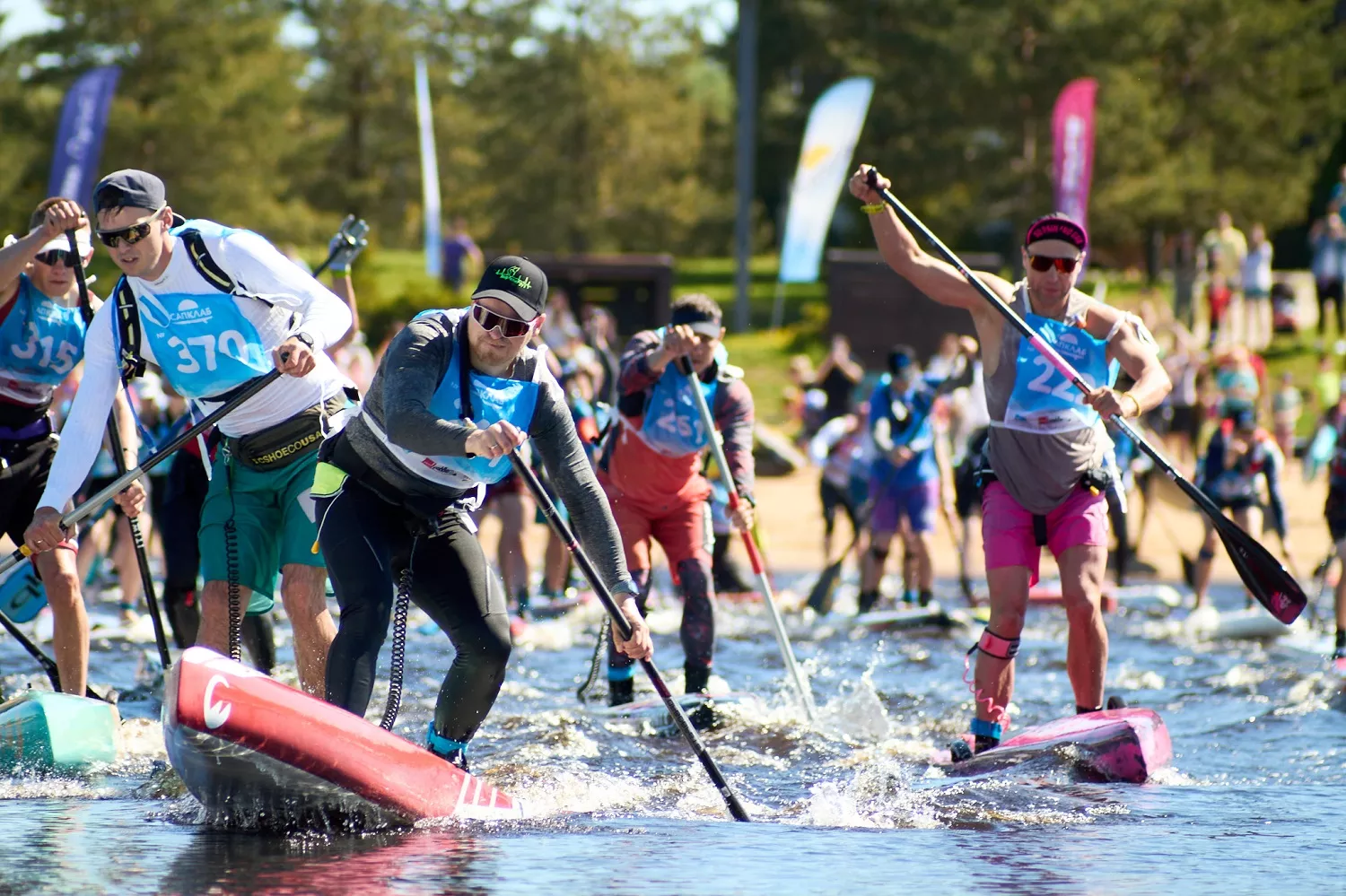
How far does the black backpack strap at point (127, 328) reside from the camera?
19.2ft

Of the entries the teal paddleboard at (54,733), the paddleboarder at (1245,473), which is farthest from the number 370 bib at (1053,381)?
the paddleboarder at (1245,473)

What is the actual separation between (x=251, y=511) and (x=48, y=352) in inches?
53.7

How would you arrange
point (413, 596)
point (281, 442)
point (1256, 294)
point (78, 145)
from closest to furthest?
point (413, 596)
point (281, 442)
point (78, 145)
point (1256, 294)

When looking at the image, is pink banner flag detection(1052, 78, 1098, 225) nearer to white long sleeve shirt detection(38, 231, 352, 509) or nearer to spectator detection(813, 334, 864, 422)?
spectator detection(813, 334, 864, 422)

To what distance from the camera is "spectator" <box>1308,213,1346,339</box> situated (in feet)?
78.3

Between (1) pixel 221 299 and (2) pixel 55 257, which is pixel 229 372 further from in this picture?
(2) pixel 55 257

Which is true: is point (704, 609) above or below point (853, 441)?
below

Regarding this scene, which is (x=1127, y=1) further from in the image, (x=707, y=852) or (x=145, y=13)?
(x=707, y=852)

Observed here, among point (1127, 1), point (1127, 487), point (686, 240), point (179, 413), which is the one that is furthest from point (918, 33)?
point (179, 413)

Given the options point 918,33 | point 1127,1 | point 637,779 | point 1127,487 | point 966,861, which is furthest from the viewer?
point 918,33

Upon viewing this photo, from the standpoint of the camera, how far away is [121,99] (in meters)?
35.1

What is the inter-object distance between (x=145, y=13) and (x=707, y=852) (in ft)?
107

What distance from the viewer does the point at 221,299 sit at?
19.4 feet

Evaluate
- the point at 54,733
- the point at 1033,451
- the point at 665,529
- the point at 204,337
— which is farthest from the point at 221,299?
the point at 1033,451
